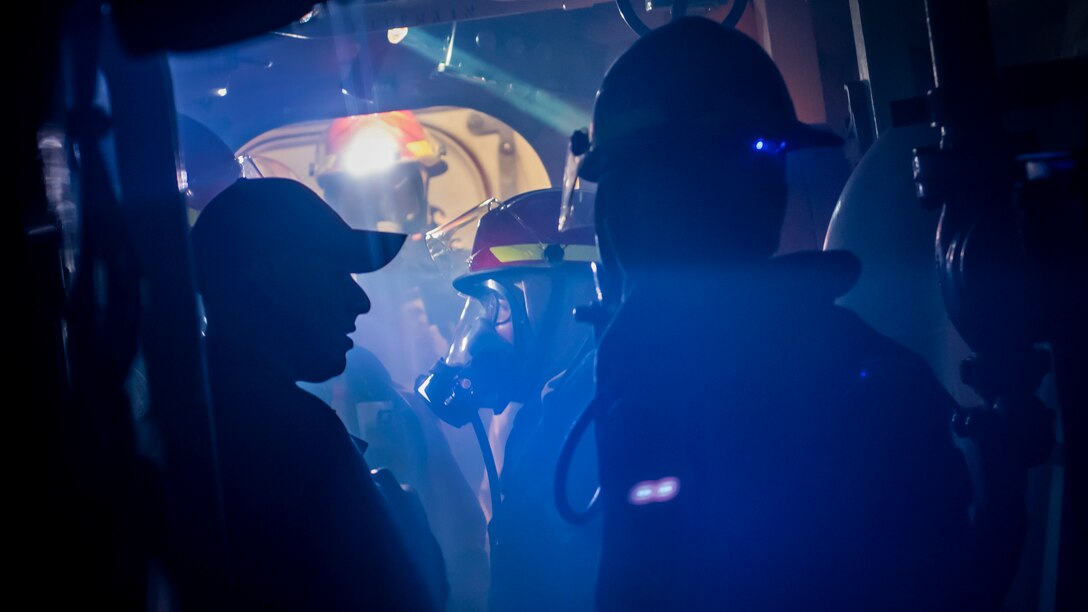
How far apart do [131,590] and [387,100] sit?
3784 millimetres

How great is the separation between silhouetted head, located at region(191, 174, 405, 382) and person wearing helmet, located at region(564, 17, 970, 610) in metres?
0.58

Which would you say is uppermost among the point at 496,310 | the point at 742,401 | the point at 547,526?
the point at 496,310

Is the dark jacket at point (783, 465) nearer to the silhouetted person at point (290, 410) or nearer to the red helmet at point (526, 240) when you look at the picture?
the silhouetted person at point (290, 410)

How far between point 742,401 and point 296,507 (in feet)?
2.55

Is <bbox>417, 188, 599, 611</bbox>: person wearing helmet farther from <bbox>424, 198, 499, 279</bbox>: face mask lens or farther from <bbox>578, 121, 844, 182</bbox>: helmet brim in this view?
<bbox>424, 198, 499, 279</bbox>: face mask lens

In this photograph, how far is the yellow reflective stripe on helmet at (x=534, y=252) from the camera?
2268 millimetres

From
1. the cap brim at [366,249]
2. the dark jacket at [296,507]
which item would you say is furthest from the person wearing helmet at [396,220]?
the dark jacket at [296,507]

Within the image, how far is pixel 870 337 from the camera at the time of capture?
3.98 ft

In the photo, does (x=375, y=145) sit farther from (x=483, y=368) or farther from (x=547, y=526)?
(x=547, y=526)

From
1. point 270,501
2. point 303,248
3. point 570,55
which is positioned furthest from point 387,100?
point 270,501

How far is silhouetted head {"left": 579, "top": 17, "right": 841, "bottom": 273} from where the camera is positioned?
4.25 feet

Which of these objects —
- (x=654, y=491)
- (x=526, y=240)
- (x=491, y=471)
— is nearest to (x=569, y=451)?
(x=654, y=491)

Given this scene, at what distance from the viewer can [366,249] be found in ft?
5.35

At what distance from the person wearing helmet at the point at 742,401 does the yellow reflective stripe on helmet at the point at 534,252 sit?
2.91 feet
